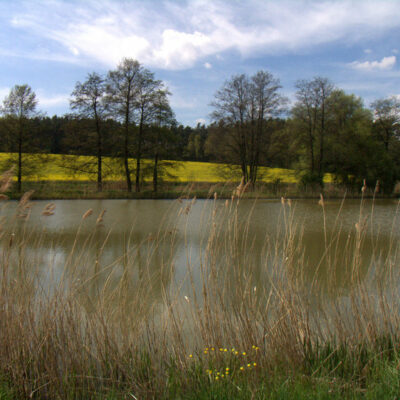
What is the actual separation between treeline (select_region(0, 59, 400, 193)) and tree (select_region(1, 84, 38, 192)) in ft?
0.16

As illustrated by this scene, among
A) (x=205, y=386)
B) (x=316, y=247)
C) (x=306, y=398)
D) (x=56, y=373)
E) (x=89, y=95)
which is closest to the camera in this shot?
(x=306, y=398)

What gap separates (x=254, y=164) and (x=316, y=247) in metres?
18.9

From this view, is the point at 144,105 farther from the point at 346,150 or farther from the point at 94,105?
the point at 346,150

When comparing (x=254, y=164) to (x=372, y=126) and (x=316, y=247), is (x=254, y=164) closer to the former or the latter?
(x=372, y=126)

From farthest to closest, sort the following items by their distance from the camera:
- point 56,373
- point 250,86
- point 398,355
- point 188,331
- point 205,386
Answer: point 250,86 → point 188,331 → point 398,355 → point 56,373 → point 205,386

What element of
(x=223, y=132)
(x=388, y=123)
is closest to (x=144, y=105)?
(x=223, y=132)

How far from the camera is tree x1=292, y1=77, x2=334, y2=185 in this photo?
25312 mm

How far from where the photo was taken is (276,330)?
111 inches

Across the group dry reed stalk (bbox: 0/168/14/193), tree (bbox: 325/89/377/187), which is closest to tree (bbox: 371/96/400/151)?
tree (bbox: 325/89/377/187)

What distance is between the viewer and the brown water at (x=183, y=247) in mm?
3430

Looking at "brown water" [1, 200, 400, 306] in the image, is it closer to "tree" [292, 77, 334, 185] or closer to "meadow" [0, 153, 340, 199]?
"meadow" [0, 153, 340, 199]

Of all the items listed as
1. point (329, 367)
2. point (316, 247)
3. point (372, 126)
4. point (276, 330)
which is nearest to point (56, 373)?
point (276, 330)

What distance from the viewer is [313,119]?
25828 millimetres

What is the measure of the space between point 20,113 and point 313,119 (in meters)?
17.8
